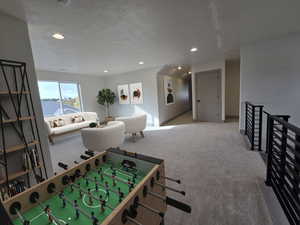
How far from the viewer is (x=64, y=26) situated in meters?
2.12

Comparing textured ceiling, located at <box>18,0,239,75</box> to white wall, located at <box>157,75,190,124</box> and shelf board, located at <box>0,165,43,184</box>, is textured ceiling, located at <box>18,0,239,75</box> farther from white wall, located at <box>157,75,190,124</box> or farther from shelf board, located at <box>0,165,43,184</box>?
white wall, located at <box>157,75,190,124</box>

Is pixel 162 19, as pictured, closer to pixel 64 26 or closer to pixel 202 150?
pixel 64 26

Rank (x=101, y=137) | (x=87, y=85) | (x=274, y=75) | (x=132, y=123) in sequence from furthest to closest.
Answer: (x=87, y=85), (x=132, y=123), (x=274, y=75), (x=101, y=137)

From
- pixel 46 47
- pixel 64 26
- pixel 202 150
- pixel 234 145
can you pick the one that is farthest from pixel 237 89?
pixel 46 47

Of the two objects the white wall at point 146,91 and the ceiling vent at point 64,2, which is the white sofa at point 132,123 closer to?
the white wall at point 146,91

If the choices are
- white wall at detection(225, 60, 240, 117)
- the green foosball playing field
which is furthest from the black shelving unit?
white wall at detection(225, 60, 240, 117)

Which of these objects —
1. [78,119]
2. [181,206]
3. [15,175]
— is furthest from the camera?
[78,119]

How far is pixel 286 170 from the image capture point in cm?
138

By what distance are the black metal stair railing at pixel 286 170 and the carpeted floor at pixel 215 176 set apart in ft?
0.40

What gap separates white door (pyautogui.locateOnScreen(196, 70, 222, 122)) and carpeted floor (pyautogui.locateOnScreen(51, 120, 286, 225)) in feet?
5.84

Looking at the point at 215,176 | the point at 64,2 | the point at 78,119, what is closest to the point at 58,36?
the point at 64,2

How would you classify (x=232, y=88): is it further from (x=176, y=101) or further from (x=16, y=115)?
(x=16, y=115)

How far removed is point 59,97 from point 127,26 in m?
4.63

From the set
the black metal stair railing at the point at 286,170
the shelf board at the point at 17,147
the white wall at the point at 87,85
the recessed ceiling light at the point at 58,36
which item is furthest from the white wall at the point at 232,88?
the shelf board at the point at 17,147
